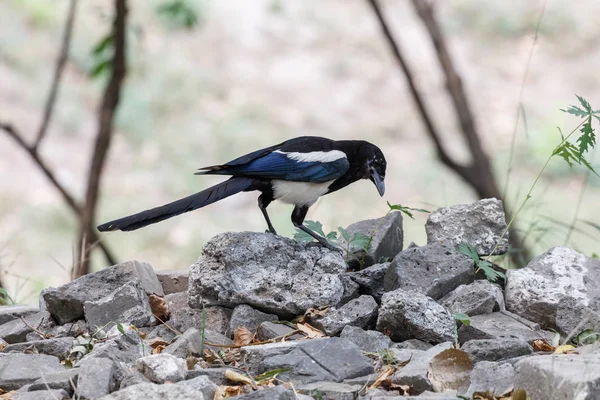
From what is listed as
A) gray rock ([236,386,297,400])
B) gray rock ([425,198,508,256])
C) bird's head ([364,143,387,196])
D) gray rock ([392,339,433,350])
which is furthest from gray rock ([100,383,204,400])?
bird's head ([364,143,387,196])

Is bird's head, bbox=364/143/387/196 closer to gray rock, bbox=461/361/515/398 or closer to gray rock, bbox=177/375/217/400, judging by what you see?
gray rock, bbox=461/361/515/398

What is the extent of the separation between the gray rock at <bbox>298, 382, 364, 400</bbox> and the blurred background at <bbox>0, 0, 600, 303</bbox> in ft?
23.8

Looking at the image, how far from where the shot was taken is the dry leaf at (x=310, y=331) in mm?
3478

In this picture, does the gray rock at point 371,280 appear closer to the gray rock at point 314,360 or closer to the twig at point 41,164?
the gray rock at point 314,360

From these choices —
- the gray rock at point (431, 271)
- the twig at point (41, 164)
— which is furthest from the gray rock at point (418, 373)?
the twig at point (41, 164)

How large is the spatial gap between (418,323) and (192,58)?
12.3 meters

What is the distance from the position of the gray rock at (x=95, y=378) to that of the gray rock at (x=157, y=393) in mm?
150

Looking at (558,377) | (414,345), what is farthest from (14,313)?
(558,377)

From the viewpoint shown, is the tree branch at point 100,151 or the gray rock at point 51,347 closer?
the gray rock at point 51,347

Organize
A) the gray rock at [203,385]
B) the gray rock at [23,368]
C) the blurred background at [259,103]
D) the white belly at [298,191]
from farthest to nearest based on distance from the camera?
the blurred background at [259,103] < the white belly at [298,191] < the gray rock at [23,368] < the gray rock at [203,385]

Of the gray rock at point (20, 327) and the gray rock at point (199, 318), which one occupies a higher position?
the gray rock at point (199, 318)

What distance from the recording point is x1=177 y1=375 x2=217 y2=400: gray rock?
109 inches

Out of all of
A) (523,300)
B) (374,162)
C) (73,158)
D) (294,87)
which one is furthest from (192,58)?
(523,300)

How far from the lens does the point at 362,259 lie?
4.16 m
